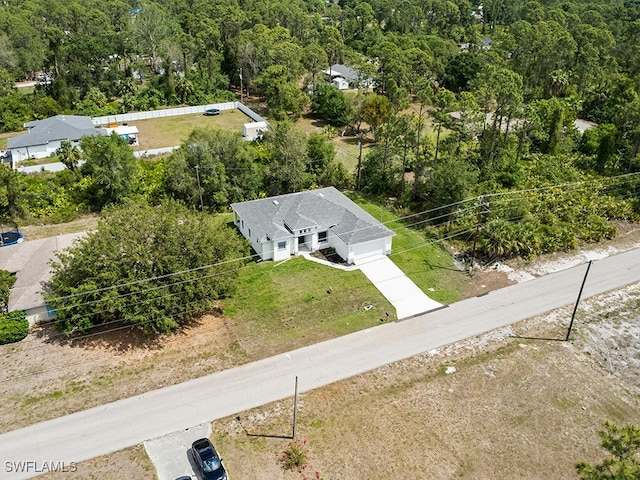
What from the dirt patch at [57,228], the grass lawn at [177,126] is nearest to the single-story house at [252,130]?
the grass lawn at [177,126]

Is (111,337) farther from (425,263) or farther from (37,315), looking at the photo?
(425,263)

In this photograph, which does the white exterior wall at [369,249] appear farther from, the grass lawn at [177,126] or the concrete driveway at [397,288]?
the grass lawn at [177,126]

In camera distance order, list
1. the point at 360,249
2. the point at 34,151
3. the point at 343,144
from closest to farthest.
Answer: the point at 360,249 < the point at 34,151 < the point at 343,144

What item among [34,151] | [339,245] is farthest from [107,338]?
[34,151]

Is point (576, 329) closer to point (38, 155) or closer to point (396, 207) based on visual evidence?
point (396, 207)

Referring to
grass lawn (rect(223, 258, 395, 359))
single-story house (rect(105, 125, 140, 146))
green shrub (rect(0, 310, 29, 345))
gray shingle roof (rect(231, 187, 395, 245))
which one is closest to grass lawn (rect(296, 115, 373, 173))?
gray shingle roof (rect(231, 187, 395, 245))
